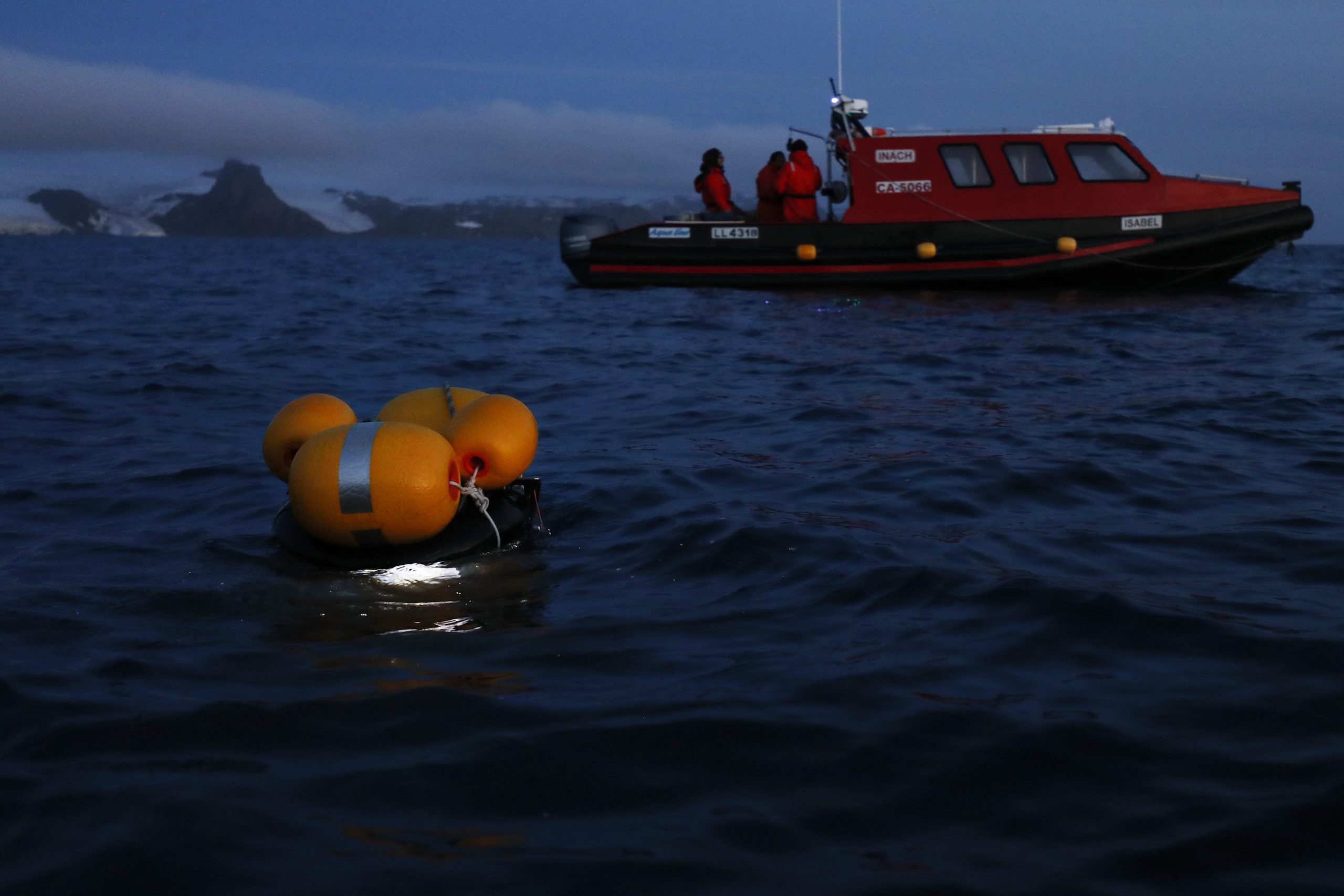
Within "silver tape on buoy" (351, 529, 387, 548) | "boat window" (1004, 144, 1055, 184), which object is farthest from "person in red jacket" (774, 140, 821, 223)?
"silver tape on buoy" (351, 529, 387, 548)

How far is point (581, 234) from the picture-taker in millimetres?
17484

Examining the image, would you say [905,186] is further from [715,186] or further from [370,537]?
[370,537]

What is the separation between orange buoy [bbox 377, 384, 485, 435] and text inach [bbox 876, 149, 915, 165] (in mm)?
11687

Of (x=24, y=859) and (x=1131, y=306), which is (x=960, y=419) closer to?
(x=24, y=859)

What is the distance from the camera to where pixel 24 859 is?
2.20 metres

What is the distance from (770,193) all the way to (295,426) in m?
12.5

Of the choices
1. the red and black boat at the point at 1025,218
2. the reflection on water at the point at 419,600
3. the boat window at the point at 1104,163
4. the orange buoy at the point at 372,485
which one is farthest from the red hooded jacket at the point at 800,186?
the orange buoy at the point at 372,485

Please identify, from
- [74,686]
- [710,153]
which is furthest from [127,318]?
[74,686]

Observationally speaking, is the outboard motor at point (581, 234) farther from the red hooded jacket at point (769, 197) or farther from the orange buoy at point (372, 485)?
the orange buoy at point (372, 485)

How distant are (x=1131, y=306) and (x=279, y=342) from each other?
10.7m

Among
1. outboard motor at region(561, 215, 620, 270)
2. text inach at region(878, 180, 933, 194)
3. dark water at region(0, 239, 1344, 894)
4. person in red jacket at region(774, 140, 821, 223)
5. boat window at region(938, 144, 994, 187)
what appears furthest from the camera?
outboard motor at region(561, 215, 620, 270)

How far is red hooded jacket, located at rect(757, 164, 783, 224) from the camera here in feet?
53.1

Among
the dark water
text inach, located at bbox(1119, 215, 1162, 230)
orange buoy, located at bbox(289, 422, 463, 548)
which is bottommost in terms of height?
the dark water

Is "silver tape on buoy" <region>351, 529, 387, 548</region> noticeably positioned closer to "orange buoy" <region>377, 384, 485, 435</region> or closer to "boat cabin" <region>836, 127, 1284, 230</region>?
"orange buoy" <region>377, 384, 485, 435</region>
